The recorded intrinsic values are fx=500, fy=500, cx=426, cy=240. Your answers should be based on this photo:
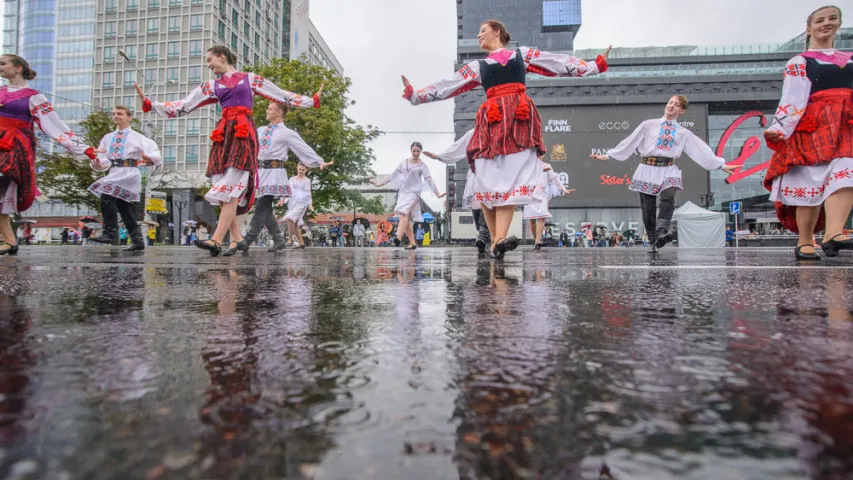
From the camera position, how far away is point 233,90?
15.8 ft

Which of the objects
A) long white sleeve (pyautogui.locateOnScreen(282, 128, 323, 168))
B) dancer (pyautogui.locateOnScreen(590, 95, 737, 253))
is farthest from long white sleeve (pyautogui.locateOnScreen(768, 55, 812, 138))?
long white sleeve (pyautogui.locateOnScreen(282, 128, 323, 168))

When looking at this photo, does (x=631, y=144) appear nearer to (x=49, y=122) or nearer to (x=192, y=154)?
(x=49, y=122)

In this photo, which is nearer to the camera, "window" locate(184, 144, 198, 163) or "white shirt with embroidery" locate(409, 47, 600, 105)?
"white shirt with embroidery" locate(409, 47, 600, 105)

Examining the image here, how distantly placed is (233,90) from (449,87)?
2.14 m

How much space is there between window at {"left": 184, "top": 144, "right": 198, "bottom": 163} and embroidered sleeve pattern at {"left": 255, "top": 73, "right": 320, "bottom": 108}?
39.2 m

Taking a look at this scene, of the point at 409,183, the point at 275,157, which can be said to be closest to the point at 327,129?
the point at 409,183

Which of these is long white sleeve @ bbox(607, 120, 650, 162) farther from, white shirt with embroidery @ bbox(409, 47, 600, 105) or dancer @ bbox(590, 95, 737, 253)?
white shirt with embroidery @ bbox(409, 47, 600, 105)

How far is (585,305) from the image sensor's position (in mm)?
1293

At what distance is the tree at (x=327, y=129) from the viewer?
2070 cm

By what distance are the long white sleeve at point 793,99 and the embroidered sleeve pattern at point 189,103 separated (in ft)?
16.0

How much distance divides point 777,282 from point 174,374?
2110 mm

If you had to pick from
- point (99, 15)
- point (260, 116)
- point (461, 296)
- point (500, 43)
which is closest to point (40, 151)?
point (260, 116)

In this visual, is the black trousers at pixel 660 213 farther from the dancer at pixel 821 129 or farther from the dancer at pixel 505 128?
the dancer at pixel 505 128

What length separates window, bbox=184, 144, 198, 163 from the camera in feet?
132
